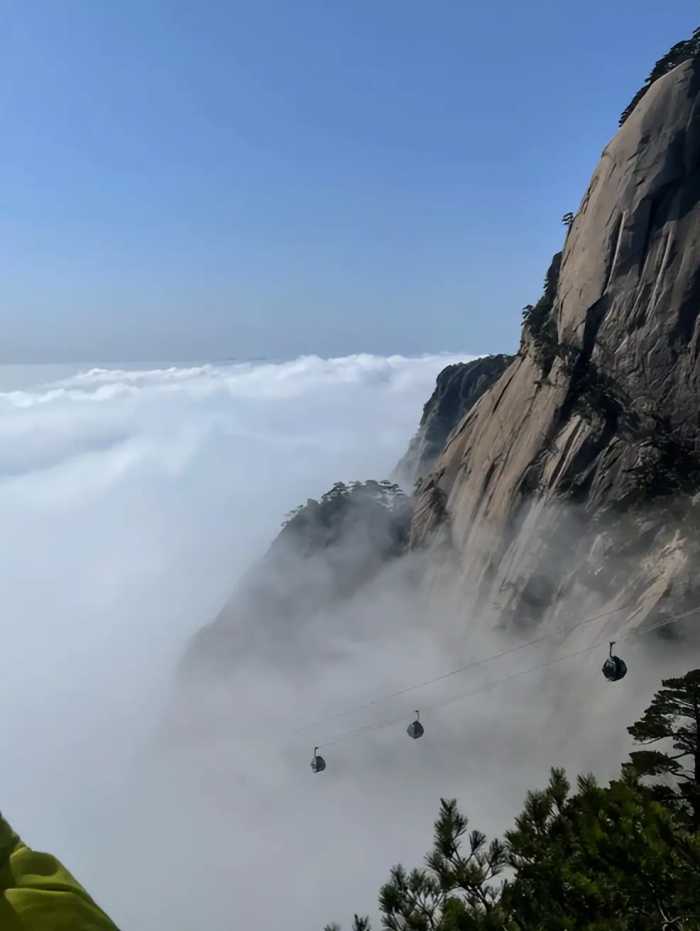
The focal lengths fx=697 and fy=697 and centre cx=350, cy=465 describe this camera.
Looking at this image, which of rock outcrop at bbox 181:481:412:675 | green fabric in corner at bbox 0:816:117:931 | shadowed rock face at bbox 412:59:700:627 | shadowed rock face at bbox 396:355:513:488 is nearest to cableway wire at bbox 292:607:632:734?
shadowed rock face at bbox 412:59:700:627

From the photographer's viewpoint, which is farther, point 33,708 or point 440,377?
point 33,708

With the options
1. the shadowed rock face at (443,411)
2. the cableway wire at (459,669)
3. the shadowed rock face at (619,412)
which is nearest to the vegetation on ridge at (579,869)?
the shadowed rock face at (619,412)

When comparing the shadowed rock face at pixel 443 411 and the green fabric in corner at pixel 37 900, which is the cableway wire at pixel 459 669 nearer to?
the green fabric in corner at pixel 37 900

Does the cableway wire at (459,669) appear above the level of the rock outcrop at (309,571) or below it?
below

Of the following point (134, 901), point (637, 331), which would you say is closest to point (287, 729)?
point (134, 901)

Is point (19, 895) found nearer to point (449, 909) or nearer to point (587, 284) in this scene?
point (449, 909)

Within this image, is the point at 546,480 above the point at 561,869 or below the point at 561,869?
above

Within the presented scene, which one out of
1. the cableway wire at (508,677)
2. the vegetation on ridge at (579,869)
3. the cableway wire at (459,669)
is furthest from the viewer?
the cableway wire at (459,669)
